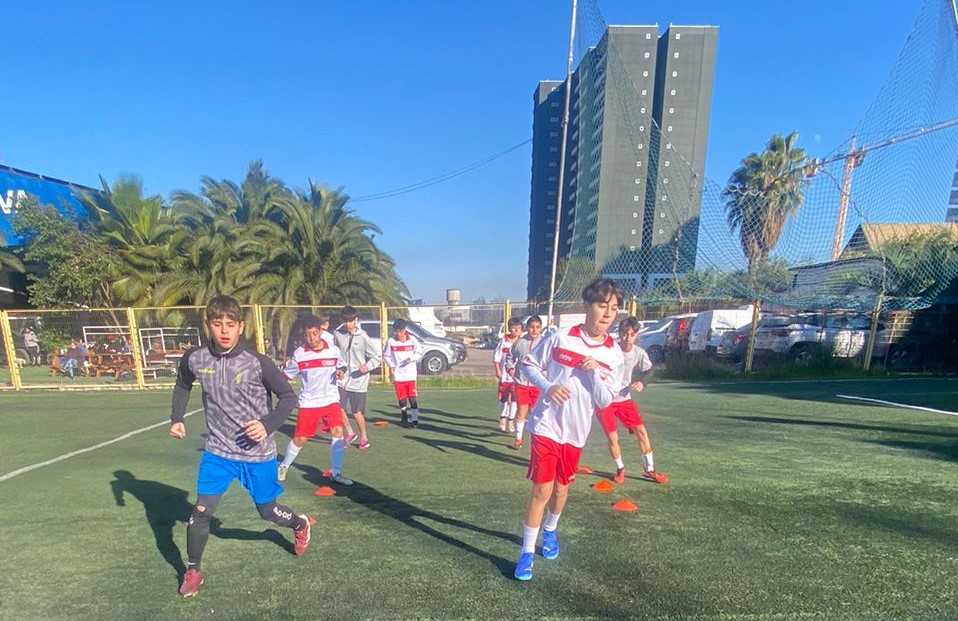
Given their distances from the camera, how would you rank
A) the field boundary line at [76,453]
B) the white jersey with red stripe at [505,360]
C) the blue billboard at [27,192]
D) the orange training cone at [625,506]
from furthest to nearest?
the blue billboard at [27,192]
the white jersey with red stripe at [505,360]
the field boundary line at [76,453]
the orange training cone at [625,506]

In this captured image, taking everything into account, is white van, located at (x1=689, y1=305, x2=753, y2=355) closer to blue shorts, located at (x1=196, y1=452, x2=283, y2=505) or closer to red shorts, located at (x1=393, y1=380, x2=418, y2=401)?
red shorts, located at (x1=393, y1=380, x2=418, y2=401)

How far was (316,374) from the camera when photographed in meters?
4.96

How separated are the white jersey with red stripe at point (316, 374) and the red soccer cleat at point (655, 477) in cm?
347

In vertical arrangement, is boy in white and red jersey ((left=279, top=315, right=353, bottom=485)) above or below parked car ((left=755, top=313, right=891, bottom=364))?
below

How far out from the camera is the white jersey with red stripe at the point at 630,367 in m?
4.85

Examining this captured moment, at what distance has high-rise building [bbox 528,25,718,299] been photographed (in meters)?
12.4

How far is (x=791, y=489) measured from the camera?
4.64 m

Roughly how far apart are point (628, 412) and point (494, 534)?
200cm

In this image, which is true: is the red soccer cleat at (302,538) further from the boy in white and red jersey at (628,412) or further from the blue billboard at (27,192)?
the blue billboard at (27,192)

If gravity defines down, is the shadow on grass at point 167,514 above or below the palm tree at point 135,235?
below

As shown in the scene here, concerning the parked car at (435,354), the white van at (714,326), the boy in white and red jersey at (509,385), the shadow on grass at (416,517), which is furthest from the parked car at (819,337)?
the shadow on grass at (416,517)

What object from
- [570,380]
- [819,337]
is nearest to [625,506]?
[570,380]

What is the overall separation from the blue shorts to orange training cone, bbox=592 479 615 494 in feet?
9.93

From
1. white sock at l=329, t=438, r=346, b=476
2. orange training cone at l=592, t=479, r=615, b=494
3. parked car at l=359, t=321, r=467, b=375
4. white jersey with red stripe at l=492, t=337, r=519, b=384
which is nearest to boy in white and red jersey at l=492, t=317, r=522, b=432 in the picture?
white jersey with red stripe at l=492, t=337, r=519, b=384
